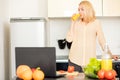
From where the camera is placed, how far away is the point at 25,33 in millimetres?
3381

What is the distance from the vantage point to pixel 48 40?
12.6 ft

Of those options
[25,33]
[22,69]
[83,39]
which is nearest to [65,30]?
[25,33]

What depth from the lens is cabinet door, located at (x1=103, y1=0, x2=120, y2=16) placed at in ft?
11.5

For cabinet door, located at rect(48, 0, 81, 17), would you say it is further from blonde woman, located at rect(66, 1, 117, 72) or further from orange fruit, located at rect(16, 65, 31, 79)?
orange fruit, located at rect(16, 65, 31, 79)

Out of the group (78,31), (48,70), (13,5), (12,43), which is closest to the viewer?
(48,70)

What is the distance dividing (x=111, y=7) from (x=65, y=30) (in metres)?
0.77

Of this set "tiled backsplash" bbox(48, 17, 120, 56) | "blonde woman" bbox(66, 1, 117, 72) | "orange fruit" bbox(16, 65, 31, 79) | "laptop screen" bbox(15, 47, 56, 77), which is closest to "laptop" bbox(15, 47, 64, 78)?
"laptop screen" bbox(15, 47, 56, 77)

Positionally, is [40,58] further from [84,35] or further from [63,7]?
[63,7]

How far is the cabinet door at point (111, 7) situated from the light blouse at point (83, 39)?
73cm

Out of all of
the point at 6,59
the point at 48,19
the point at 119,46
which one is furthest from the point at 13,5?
the point at 119,46

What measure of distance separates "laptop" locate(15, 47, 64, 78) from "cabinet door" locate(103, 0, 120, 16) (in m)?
2.02

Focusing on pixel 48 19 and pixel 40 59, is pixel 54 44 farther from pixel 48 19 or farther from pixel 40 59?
pixel 40 59

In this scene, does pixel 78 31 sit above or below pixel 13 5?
below

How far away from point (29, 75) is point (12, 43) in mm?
1915
